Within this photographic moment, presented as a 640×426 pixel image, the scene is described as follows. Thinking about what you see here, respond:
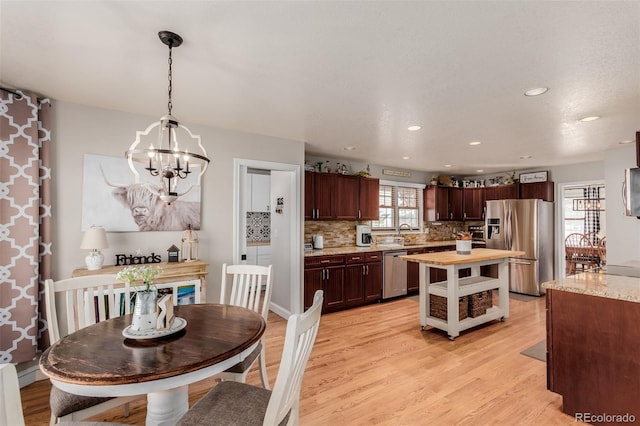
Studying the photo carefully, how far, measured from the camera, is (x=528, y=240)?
5.62 m

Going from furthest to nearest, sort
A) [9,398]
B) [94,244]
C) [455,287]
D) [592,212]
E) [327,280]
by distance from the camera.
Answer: [592,212] < [327,280] < [455,287] < [94,244] < [9,398]

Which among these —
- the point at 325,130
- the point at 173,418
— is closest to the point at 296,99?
the point at 325,130

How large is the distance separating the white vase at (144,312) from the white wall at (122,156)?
1.66 m

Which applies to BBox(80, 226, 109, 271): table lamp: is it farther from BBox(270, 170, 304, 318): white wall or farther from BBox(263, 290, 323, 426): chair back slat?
BBox(263, 290, 323, 426): chair back slat

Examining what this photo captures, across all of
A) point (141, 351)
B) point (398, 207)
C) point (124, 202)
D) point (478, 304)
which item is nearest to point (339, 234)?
point (398, 207)

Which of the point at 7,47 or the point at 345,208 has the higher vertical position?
the point at 7,47

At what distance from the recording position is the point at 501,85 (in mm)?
2400

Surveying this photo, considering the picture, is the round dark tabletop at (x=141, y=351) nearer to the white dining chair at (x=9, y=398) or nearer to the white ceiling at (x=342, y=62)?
the white dining chair at (x=9, y=398)

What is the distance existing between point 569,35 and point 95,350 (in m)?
2.95

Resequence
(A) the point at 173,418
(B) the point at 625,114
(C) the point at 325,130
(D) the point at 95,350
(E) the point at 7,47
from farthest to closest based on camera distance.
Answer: (C) the point at 325,130
(B) the point at 625,114
(E) the point at 7,47
(A) the point at 173,418
(D) the point at 95,350

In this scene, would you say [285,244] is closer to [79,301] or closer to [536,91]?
[79,301]

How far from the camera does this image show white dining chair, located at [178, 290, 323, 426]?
123 cm

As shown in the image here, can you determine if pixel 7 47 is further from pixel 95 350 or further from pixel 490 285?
pixel 490 285

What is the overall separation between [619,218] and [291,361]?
541cm
